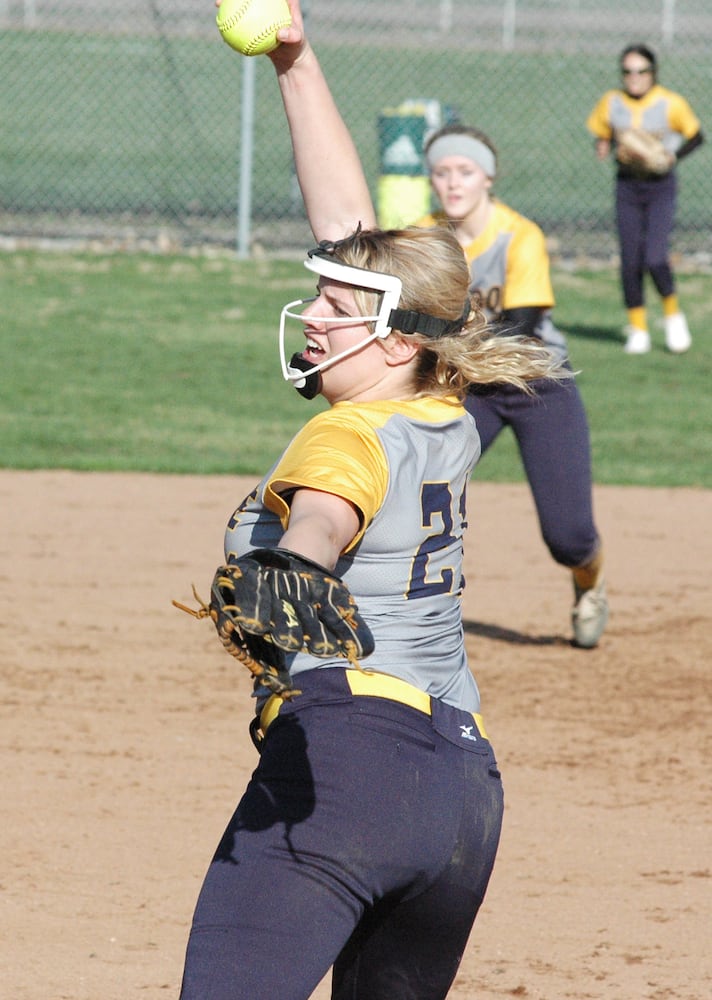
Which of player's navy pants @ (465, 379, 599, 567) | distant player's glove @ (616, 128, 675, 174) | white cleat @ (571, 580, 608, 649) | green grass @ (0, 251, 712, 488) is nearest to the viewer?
player's navy pants @ (465, 379, 599, 567)

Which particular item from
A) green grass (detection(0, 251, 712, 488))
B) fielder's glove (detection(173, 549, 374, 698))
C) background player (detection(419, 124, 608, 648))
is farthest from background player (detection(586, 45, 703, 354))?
fielder's glove (detection(173, 549, 374, 698))

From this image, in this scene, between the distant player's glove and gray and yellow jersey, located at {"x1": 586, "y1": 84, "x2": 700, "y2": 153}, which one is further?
gray and yellow jersey, located at {"x1": 586, "y1": 84, "x2": 700, "y2": 153}

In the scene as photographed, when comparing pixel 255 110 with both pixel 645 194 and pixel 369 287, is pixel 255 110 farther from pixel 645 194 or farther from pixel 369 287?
pixel 369 287

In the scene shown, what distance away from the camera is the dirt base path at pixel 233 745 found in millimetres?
3814

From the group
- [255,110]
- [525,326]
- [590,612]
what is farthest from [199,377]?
[255,110]

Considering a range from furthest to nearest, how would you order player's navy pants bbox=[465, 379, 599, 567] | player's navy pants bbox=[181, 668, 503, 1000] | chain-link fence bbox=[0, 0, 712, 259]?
chain-link fence bbox=[0, 0, 712, 259]
player's navy pants bbox=[465, 379, 599, 567]
player's navy pants bbox=[181, 668, 503, 1000]

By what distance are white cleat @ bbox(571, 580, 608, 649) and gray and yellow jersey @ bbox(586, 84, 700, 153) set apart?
6758mm

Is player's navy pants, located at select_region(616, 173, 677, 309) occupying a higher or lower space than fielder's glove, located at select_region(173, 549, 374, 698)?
lower

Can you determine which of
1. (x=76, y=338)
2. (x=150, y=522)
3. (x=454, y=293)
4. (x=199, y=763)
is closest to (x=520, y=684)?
(x=199, y=763)

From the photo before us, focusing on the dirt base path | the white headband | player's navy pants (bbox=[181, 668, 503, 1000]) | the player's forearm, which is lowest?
the dirt base path

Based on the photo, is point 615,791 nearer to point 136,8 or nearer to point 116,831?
point 116,831

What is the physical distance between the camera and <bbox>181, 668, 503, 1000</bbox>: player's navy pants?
2.30 m

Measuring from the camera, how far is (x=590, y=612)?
245 inches

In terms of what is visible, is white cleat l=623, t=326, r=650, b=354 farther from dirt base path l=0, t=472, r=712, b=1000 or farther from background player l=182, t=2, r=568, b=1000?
background player l=182, t=2, r=568, b=1000
